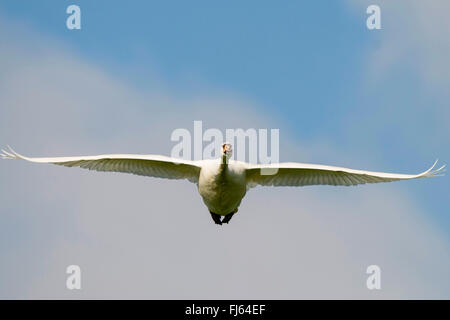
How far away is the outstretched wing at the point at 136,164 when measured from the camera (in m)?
36.4

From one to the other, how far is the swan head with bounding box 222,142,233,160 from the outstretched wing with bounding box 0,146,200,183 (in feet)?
4.47

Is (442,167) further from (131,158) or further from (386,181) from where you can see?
(131,158)

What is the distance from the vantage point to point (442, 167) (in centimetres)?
3600

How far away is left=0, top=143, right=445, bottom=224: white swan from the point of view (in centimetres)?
3584

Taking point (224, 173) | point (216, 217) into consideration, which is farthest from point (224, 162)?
point (216, 217)

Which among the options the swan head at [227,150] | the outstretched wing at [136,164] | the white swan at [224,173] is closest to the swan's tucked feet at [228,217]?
the white swan at [224,173]

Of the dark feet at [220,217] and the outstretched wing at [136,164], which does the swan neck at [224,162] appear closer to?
the outstretched wing at [136,164]

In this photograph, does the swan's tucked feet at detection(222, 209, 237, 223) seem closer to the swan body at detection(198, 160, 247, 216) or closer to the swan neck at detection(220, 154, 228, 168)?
the swan body at detection(198, 160, 247, 216)

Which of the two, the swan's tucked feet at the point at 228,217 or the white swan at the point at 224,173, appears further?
the swan's tucked feet at the point at 228,217

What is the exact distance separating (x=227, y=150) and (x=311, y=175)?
10.1 ft

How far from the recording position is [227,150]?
35.5m

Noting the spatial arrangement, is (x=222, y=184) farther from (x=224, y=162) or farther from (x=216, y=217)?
(x=216, y=217)

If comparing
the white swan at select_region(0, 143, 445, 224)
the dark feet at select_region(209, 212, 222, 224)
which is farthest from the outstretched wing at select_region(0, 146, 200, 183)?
the dark feet at select_region(209, 212, 222, 224)

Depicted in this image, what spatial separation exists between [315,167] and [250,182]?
2.32 m
